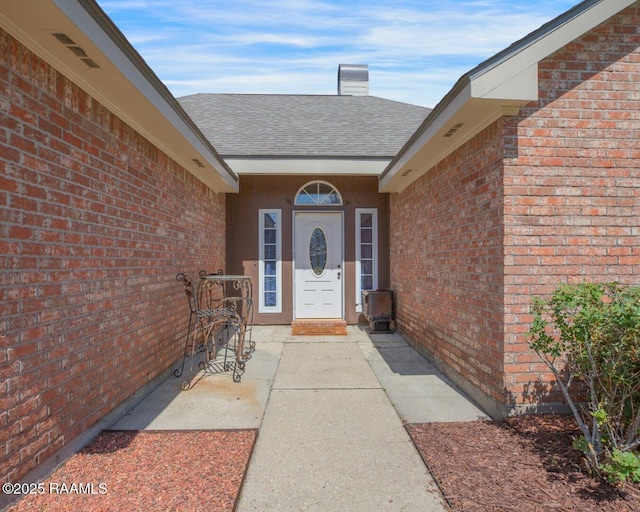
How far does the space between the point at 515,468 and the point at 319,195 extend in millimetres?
6267

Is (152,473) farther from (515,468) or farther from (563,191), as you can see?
(563,191)

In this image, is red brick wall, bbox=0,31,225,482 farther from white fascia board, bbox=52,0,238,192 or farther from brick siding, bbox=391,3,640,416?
brick siding, bbox=391,3,640,416

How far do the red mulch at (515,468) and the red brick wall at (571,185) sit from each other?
1.24ft

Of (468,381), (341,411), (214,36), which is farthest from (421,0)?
(341,411)

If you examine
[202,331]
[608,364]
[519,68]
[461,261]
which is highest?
[519,68]

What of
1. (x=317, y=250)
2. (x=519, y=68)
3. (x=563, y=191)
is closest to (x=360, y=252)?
(x=317, y=250)

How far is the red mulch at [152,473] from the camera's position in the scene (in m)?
2.26

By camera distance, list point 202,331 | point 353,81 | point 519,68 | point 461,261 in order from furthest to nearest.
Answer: point 353,81 < point 202,331 < point 461,261 < point 519,68

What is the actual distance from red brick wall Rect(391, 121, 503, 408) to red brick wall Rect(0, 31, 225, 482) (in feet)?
11.1

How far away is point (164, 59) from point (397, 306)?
5972 millimetres

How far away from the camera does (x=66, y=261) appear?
107 inches

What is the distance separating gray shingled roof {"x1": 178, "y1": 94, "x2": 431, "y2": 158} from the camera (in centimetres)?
765

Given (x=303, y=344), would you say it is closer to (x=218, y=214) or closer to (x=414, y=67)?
(x=218, y=214)

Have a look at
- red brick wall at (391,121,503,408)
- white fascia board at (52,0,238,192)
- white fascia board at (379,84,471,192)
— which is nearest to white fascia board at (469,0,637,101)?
white fascia board at (379,84,471,192)
